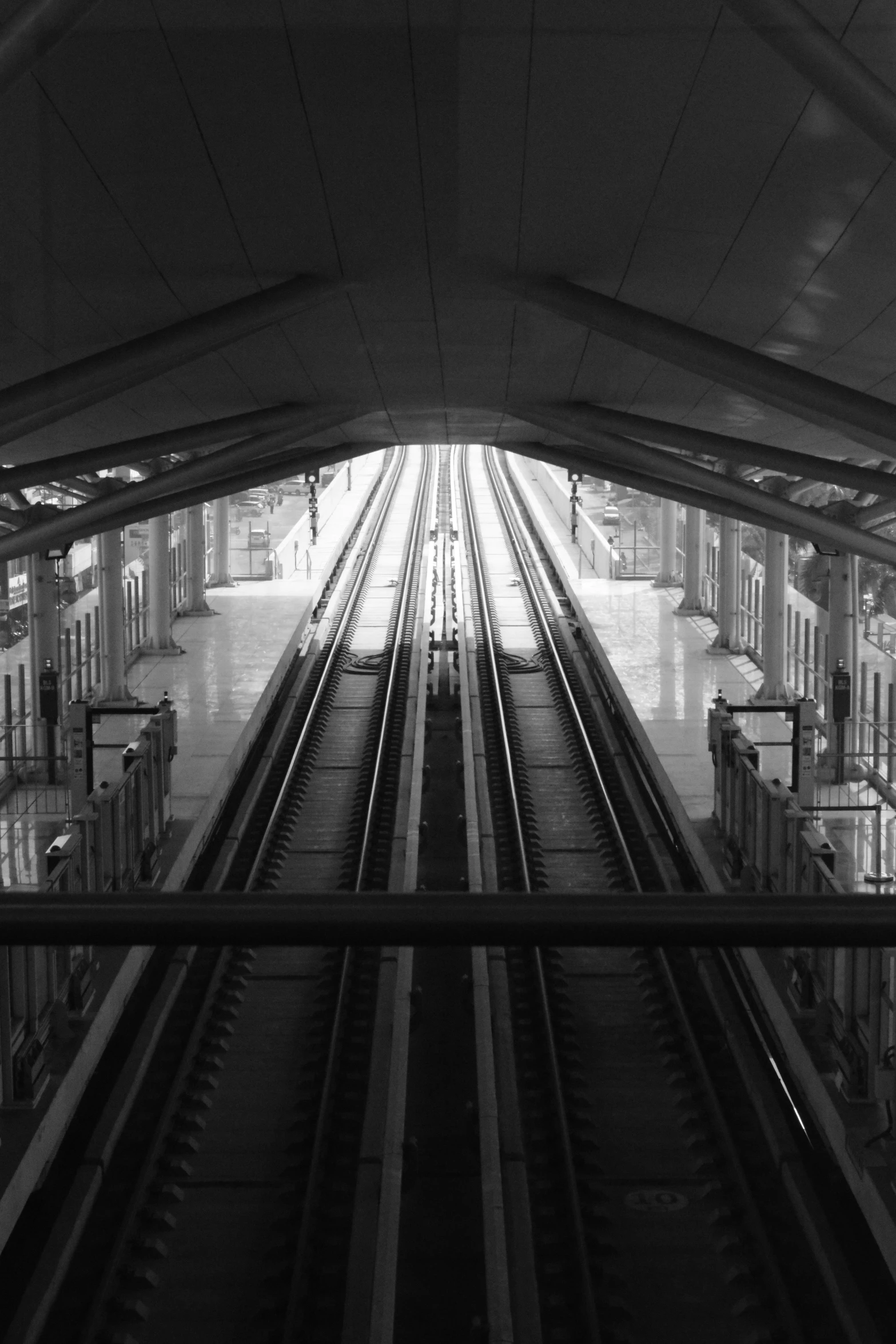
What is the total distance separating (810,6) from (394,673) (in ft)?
42.6

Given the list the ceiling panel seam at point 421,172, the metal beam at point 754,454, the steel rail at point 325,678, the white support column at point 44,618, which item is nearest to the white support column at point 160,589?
the steel rail at point 325,678

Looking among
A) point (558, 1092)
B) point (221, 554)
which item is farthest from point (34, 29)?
point (221, 554)

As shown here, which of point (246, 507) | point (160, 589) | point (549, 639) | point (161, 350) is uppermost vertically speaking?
point (246, 507)

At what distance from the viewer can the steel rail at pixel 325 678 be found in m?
10.6

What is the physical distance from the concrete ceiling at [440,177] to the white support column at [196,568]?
13.7m

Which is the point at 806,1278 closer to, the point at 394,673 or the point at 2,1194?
the point at 2,1194

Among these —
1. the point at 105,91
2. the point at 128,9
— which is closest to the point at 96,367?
the point at 105,91

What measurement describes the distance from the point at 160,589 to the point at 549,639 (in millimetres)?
5344

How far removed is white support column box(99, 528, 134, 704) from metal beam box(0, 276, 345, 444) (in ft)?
27.3

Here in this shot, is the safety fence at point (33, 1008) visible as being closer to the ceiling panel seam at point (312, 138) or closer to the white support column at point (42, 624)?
the ceiling panel seam at point (312, 138)

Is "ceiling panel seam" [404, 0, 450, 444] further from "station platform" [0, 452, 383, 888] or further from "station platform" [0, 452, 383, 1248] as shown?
"station platform" [0, 452, 383, 888]

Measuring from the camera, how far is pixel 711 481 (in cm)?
1070

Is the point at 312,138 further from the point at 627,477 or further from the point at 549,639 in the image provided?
the point at 549,639

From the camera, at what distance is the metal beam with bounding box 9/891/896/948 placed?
52.8 inches
